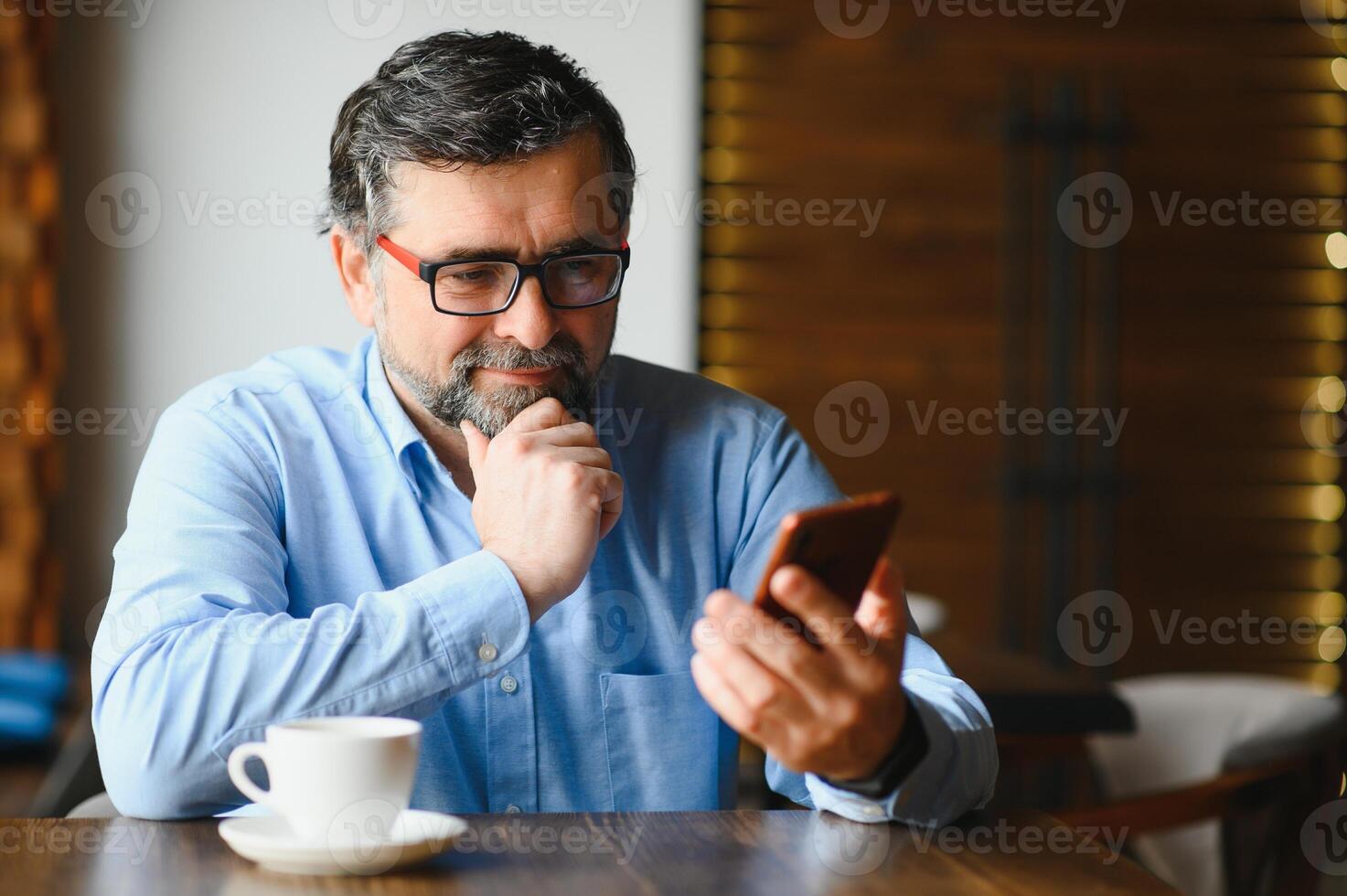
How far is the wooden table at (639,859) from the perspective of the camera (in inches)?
34.1

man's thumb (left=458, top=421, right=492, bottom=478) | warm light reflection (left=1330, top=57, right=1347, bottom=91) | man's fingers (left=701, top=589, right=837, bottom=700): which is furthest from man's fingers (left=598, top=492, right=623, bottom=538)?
warm light reflection (left=1330, top=57, right=1347, bottom=91)

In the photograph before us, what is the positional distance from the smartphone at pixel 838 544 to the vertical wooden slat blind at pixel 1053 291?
276 cm

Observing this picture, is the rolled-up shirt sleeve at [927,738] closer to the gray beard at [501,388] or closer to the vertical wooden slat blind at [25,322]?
the gray beard at [501,388]

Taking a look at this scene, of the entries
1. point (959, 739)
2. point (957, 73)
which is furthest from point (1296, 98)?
point (959, 739)

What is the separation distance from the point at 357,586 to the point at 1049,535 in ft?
9.03

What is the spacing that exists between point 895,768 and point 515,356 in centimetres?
59

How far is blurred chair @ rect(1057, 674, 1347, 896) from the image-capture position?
1.76 m

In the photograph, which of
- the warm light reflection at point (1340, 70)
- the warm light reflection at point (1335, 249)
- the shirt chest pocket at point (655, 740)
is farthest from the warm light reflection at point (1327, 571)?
the shirt chest pocket at point (655, 740)

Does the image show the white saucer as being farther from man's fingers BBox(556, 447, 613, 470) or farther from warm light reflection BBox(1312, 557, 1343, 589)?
warm light reflection BBox(1312, 557, 1343, 589)

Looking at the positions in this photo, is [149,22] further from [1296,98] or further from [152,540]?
[1296,98]

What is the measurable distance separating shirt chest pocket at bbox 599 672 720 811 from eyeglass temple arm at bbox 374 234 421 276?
18.1 inches

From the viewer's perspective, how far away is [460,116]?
139cm

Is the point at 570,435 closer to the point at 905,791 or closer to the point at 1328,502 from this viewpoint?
the point at 905,791

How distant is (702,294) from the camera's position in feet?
12.1
